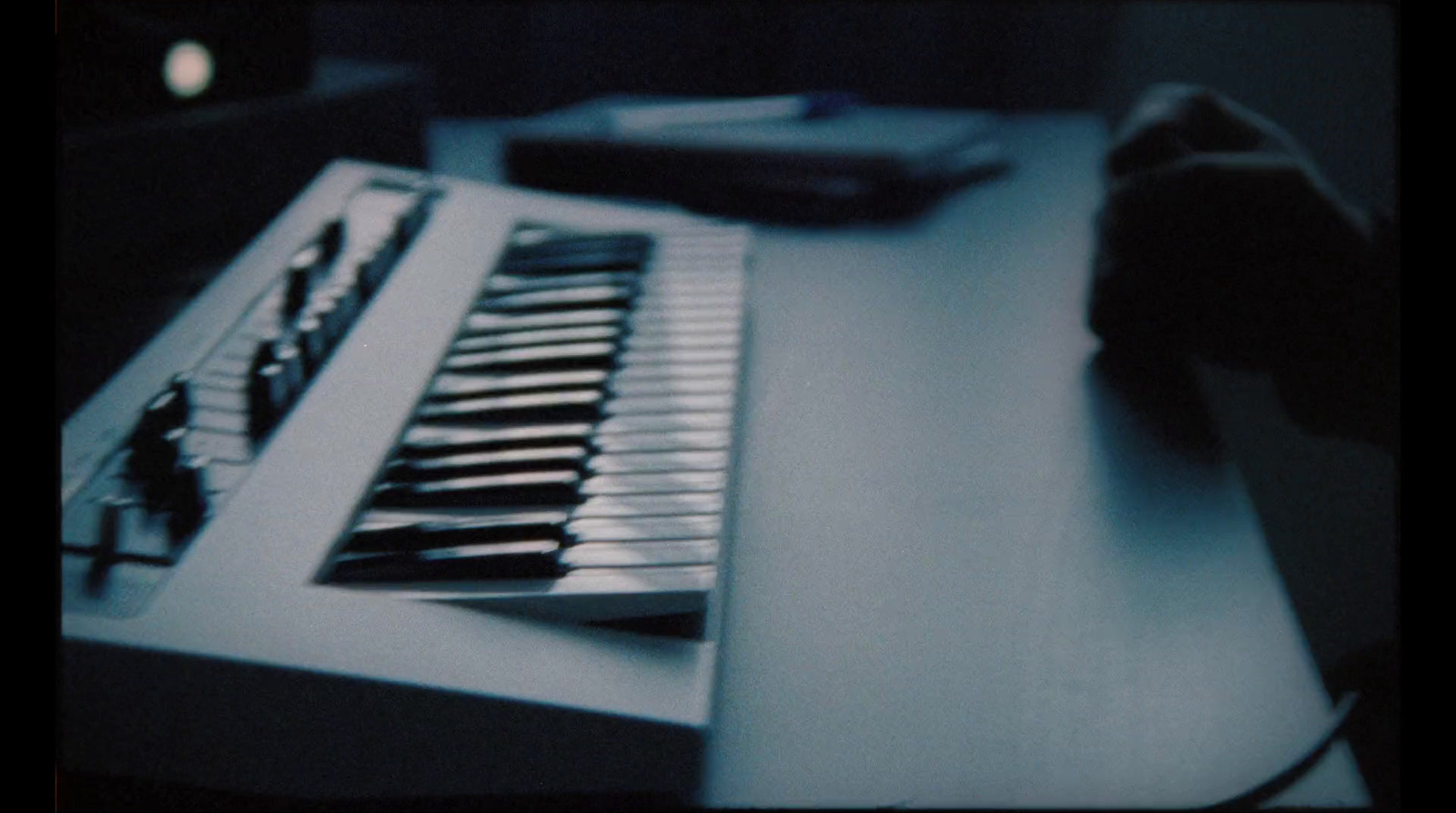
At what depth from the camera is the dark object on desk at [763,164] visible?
1102mm

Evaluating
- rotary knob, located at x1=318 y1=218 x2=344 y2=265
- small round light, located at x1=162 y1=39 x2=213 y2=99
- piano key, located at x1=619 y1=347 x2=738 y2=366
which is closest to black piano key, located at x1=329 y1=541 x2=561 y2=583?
piano key, located at x1=619 y1=347 x2=738 y2=366

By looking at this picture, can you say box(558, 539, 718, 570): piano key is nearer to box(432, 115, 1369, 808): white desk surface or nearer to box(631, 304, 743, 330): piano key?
box(432, 115, 1369, 808): white desk surface

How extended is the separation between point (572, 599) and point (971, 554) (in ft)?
0.64

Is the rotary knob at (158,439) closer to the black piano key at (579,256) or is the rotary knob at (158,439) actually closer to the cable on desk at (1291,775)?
the black piano key at (579,256)

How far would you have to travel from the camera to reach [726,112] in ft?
4.15

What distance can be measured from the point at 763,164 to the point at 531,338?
19.5 inches

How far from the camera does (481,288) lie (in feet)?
2.51

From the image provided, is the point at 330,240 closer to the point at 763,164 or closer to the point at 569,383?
the point at 569,383

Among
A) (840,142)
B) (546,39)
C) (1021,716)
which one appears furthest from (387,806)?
(546,39)

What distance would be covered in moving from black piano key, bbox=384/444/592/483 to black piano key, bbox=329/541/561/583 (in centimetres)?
8

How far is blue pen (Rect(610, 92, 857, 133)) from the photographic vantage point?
4.05 feet

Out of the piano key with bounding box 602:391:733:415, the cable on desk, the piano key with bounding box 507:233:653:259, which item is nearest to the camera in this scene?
the cable on desk

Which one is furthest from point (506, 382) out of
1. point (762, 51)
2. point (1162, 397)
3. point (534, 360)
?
point (762, 51)

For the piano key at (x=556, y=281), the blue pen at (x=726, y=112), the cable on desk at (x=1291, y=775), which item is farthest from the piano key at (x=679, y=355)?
the blue pen at (x=726, y=112)
